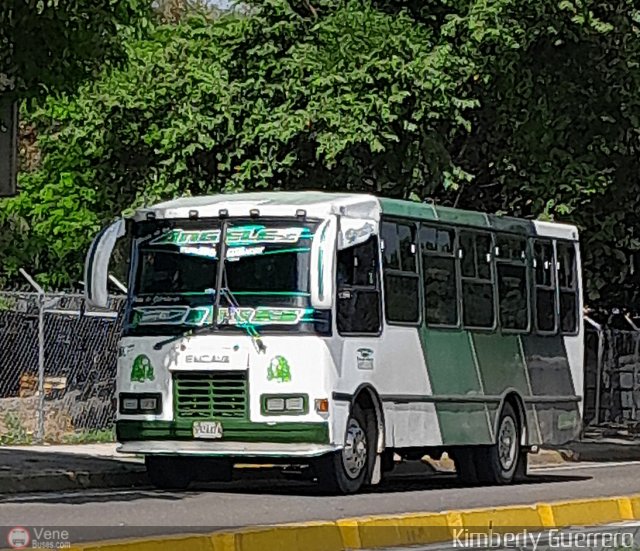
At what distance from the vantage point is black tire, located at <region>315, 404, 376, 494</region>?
52.1 ft

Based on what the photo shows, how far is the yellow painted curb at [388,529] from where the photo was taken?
9422mm

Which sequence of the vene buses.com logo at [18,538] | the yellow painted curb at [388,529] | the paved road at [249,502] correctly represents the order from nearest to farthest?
1. the yellow painted curb at [388,529]
2. the vene buses.com logo at [18,538]
3. the paved road at [249,502]

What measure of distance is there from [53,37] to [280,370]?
3.96 metres

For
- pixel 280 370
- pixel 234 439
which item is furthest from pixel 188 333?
pixel 234 439

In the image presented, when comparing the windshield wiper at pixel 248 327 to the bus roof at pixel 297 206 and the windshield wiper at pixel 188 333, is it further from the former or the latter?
→ the bus roof at pixel 297 206

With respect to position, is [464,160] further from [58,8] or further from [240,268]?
[58,8]

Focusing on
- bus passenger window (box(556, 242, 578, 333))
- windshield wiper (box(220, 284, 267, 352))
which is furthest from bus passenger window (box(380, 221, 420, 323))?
bus passenger window (box(556, 242, 578, 333))

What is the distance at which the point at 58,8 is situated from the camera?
1355 centimetres

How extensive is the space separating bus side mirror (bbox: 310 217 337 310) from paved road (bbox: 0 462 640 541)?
76.6 inches

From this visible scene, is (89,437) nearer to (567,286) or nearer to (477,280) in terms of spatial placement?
(477,280)

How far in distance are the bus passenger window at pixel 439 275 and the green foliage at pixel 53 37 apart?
4.53 m

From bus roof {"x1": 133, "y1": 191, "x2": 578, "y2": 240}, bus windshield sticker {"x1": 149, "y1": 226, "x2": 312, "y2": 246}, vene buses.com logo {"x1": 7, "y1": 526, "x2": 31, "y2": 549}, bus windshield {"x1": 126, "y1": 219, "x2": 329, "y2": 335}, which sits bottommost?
vene buses.com logo {"x1": 7, "y1": 526, "x2": 31, "y2": 549}

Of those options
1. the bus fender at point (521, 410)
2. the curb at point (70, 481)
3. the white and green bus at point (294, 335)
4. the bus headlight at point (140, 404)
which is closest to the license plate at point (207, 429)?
the white and green bus at point (294, 335)

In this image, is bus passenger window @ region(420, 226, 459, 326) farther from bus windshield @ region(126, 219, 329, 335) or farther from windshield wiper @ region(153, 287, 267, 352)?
windshield wiper @ region(153, 287, 267, 352)
